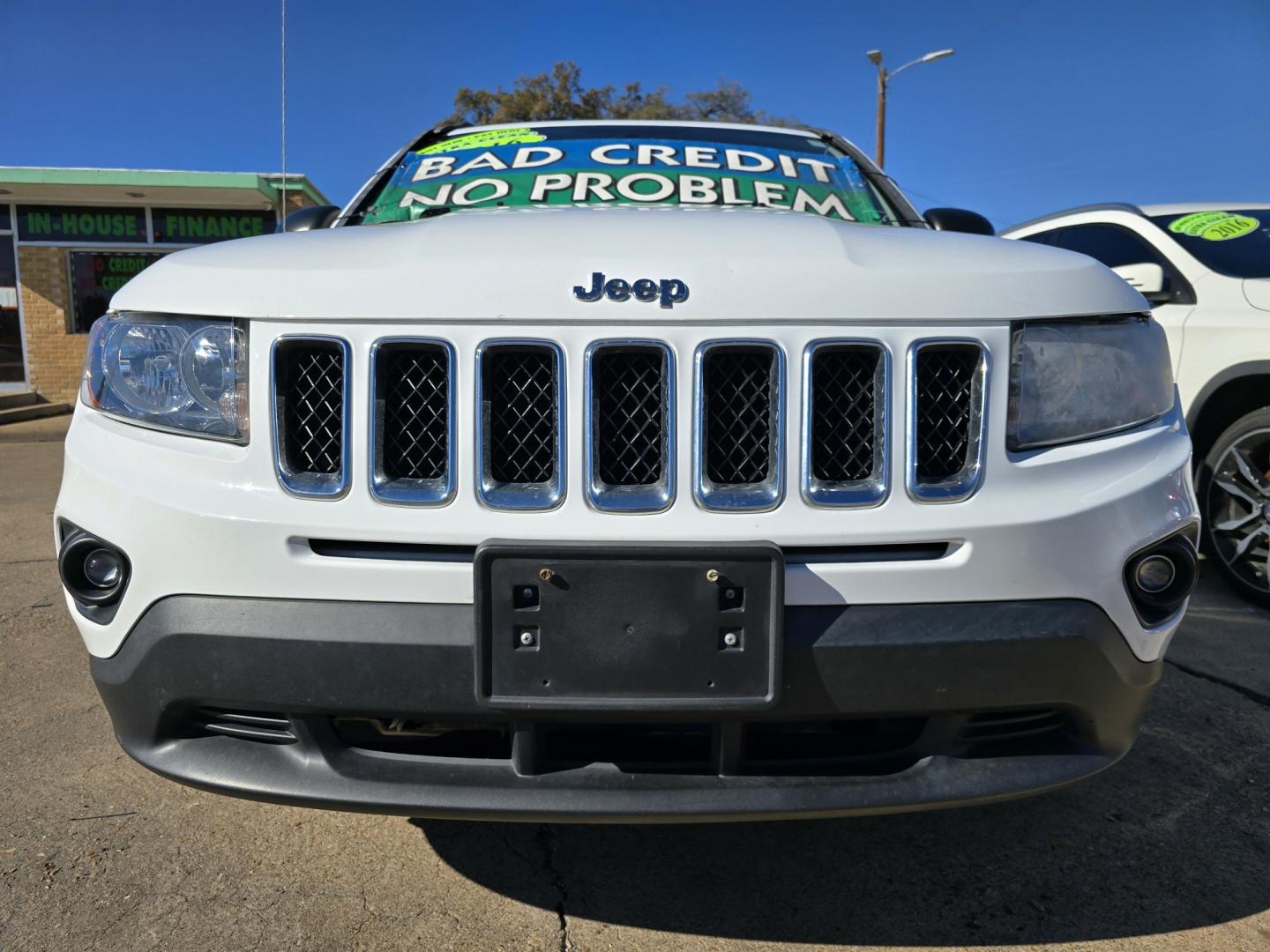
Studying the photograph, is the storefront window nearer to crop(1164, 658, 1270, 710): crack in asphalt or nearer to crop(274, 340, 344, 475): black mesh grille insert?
crop(274, 340, 344, 475): black mesh grille insert

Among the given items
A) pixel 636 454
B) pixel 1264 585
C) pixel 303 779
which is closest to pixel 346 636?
pixel 303 779

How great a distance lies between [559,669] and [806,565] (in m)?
0.41

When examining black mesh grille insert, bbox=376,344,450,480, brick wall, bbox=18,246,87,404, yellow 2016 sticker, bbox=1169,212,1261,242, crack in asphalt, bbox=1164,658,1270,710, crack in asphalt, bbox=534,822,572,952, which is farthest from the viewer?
brick wall, bbox=18,246,87,404

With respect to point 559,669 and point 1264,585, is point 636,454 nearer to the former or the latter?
point 559,669

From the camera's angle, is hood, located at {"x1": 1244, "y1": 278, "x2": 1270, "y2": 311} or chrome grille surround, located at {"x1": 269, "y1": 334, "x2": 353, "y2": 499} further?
hood, located at {"x1": 1244, "y1": 278, "x2": 1270, "y2": 311}

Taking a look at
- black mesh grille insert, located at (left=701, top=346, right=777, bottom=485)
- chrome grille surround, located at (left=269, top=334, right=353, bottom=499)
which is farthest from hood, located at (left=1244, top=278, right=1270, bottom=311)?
chrome grille surround, located at (left=269, top=334, right=353, bottom=499)

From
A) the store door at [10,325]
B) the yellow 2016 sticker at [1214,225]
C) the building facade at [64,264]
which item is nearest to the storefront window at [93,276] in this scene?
the building facade at [64,264]

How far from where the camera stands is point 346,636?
1389 millimetres

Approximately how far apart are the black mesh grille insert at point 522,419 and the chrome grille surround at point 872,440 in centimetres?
40

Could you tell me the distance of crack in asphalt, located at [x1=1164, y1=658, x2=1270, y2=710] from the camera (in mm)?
2859

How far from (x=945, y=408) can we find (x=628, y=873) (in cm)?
117

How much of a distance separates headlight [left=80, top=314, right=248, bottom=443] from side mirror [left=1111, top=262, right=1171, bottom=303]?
3709 millimetres

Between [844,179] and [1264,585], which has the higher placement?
[844,179]

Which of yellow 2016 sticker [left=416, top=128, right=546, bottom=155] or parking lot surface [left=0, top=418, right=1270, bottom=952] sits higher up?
yellow 2016 sticker [left=416, top=128, right=546, bottom=155]
